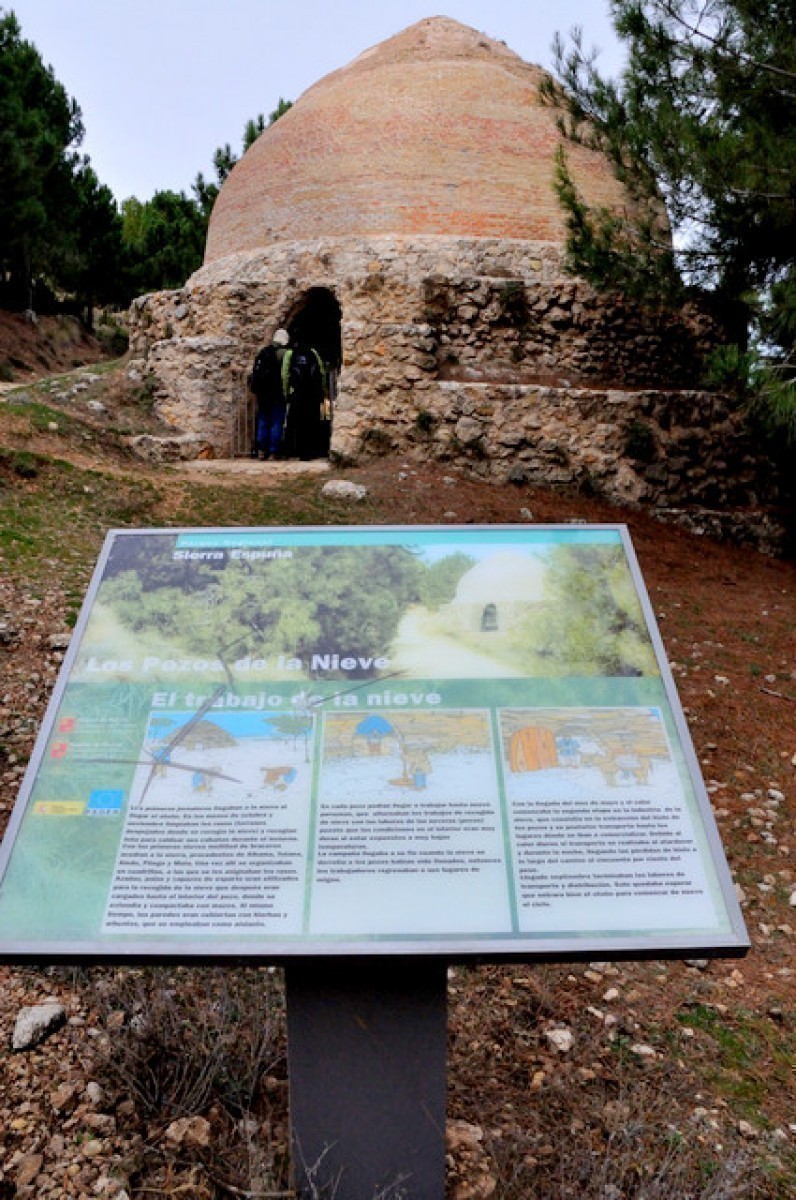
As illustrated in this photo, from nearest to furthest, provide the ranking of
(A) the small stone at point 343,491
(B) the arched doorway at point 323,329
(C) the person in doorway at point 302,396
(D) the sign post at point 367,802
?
1. (D) the sign post at point 367,802
2. (A) the small stone at point 343,491
3. (C) the person in doorway at point 302,396
4. (B) the arched doorway at point 323,329

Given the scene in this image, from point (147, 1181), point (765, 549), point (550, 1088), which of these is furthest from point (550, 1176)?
point (765, 549)

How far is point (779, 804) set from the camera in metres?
4.49

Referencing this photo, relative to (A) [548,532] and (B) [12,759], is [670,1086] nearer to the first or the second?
(A) [548,532]

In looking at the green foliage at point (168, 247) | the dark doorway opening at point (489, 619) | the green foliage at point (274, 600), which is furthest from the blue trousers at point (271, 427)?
the green foliage at point (168, 247)

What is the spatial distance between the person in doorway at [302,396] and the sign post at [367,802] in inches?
350

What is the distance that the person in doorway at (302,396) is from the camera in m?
10.7

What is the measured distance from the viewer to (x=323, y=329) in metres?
13.3

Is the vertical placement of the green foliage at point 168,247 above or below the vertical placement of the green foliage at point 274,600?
above

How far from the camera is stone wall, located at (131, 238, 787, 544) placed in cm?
973

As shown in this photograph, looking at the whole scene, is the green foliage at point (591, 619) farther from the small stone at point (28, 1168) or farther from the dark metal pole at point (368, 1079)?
the small stone at point (28, 1168)

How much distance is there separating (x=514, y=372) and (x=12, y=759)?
775cm

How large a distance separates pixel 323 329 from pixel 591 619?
11995mm

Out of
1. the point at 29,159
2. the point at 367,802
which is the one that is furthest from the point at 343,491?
the point at 29,159

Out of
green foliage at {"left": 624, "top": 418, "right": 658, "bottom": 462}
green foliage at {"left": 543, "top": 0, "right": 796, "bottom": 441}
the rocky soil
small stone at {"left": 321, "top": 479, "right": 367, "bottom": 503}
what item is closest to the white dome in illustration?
the rocky soil
